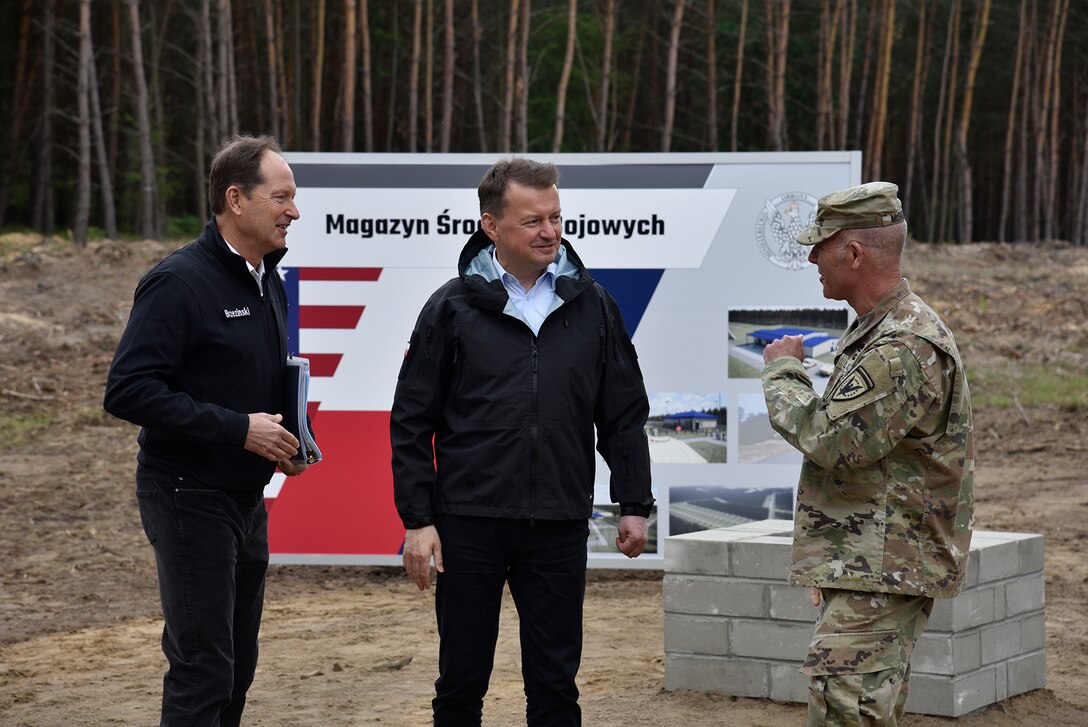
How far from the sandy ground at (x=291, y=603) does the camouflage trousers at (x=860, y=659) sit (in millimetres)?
2146

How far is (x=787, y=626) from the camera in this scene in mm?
5688

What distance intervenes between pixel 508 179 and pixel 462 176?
13.2 feet

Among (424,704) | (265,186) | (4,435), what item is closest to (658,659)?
(424,704)

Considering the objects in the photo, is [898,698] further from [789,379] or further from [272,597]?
[272,597]

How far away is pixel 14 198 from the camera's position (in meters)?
38.1

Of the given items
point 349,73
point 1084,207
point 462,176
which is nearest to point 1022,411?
Answer: point 462,176

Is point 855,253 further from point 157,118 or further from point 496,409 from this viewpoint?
point 157,118

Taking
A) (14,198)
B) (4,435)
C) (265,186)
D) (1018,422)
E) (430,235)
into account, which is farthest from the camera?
(14,198)

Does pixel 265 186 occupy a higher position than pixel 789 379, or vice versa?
pixel 265 186

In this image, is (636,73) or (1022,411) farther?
(636,73)

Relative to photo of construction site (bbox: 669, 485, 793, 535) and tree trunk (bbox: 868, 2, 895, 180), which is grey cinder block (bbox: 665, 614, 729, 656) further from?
tree trunk (bbox: 868, 2, 895, 180)

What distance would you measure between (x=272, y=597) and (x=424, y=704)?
2.81 metres

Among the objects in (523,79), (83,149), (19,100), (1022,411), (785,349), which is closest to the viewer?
(785,349)

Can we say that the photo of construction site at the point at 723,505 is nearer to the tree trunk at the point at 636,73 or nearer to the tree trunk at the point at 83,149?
the tree trunk at the point at 83,149
